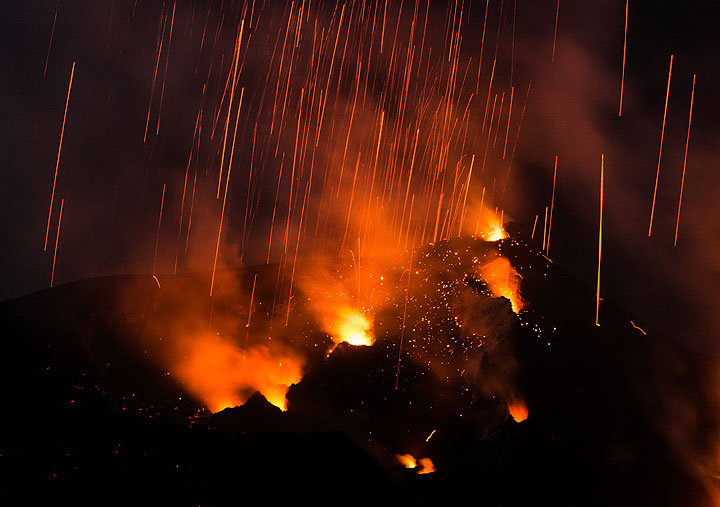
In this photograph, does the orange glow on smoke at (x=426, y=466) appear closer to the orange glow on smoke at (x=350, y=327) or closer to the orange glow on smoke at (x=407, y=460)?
the orange glow on smoke at (x=407, y=460)

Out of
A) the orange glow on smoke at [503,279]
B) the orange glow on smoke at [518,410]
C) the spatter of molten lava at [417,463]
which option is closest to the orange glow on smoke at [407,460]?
the spatter of molten lava at [417,463]

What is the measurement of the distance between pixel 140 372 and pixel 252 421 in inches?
721

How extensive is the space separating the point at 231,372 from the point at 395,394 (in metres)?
16.5

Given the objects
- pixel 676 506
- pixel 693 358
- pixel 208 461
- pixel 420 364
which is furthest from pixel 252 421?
pixel 693 358

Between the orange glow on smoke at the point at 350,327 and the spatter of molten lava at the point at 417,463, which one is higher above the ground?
the orange glow on smoke at the point at 350,327

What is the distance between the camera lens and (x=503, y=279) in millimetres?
43500

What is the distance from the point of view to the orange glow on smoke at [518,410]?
1231 inches

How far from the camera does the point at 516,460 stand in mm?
27875

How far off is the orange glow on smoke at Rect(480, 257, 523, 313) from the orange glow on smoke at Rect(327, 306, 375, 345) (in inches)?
447

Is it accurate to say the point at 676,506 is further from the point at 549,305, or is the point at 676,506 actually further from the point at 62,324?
the point at 62,324

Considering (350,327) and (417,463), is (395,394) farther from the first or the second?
(350,327)

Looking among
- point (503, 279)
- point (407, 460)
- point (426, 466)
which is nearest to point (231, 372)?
point (407, 460)

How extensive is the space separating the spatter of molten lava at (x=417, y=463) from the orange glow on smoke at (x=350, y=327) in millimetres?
12410

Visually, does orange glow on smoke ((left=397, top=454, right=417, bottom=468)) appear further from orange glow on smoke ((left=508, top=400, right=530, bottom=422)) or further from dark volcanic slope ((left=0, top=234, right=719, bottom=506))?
orange glow on smoke ((left=508, top=400, right=530, bottom=422))
